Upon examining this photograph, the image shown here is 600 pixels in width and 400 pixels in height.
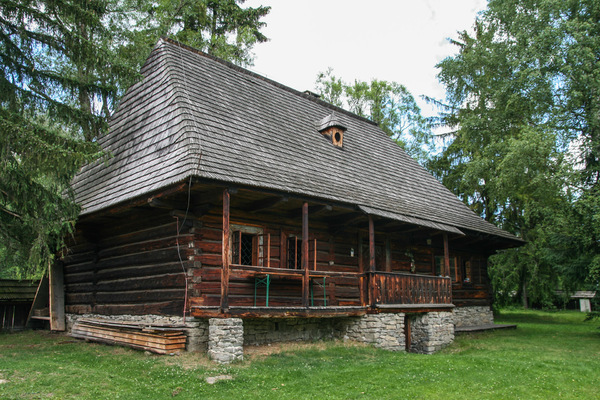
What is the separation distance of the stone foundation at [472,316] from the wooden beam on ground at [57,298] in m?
12.9

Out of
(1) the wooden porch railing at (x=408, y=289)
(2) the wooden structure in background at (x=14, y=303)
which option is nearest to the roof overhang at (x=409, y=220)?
(1) the wooden porch railing at (x=408, y=289)

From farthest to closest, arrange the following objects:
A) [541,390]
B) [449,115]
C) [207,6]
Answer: [449,115] → [207,6] → [541,390]

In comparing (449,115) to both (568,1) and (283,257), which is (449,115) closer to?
(568,1)

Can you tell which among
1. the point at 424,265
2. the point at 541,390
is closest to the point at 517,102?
the point at 424,265

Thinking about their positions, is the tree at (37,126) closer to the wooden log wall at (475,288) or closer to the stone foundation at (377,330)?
the stone foundation at (377,330)

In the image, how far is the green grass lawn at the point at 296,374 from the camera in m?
7.60

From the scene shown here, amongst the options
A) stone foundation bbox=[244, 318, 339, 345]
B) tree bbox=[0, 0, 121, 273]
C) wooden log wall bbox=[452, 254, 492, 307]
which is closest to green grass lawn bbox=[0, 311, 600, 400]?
stone foundation bbox=[244, 318, 339, 345]

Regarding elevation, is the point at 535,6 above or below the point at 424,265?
above

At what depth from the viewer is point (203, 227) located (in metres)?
11.1

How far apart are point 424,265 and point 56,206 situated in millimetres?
11547

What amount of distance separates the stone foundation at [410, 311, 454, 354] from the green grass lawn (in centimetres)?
151

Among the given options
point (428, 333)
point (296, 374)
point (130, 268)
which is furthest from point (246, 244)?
point (428, 333)

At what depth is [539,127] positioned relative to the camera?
18.6 metres

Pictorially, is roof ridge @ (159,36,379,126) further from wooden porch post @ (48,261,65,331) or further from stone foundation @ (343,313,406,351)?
stone foundation @ (343,313,406,351)
